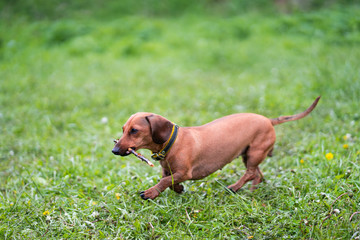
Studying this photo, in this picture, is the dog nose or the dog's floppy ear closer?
the dog nose

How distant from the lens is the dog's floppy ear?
328 centimetres

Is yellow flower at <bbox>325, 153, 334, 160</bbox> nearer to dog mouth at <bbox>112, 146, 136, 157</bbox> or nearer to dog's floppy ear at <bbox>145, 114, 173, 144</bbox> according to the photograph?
dog's floppy ear at <bbox>145, 114, 173, 144</bbox>

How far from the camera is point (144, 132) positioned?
10.8 ft

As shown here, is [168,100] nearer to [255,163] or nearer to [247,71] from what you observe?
[247,71]

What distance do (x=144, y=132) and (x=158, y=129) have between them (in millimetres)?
132

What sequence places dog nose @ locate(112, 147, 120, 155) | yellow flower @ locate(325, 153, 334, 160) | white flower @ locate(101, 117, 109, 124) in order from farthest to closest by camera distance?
1. white flower @ locate(101, 117, 109, 124)
2. yellow flower @ locate(325, 153, 334, 160)
3. dog nose @ locate(112, 147, 120, 155)

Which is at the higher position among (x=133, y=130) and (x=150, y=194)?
(x=133, y=130)

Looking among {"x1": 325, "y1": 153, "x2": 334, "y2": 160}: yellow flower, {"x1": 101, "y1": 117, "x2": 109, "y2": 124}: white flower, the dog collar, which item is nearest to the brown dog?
the dog collar

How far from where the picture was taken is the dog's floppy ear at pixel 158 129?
3.28 meters

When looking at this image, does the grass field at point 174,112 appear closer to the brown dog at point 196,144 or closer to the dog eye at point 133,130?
the brown dog at point 196,144

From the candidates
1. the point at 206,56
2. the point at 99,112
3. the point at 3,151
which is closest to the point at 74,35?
the point at 206,56

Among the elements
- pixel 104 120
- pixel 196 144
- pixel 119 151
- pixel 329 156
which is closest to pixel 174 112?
pixel 104 120

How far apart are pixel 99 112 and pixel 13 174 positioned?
240cm

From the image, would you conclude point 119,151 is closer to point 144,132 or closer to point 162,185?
point 144,132
